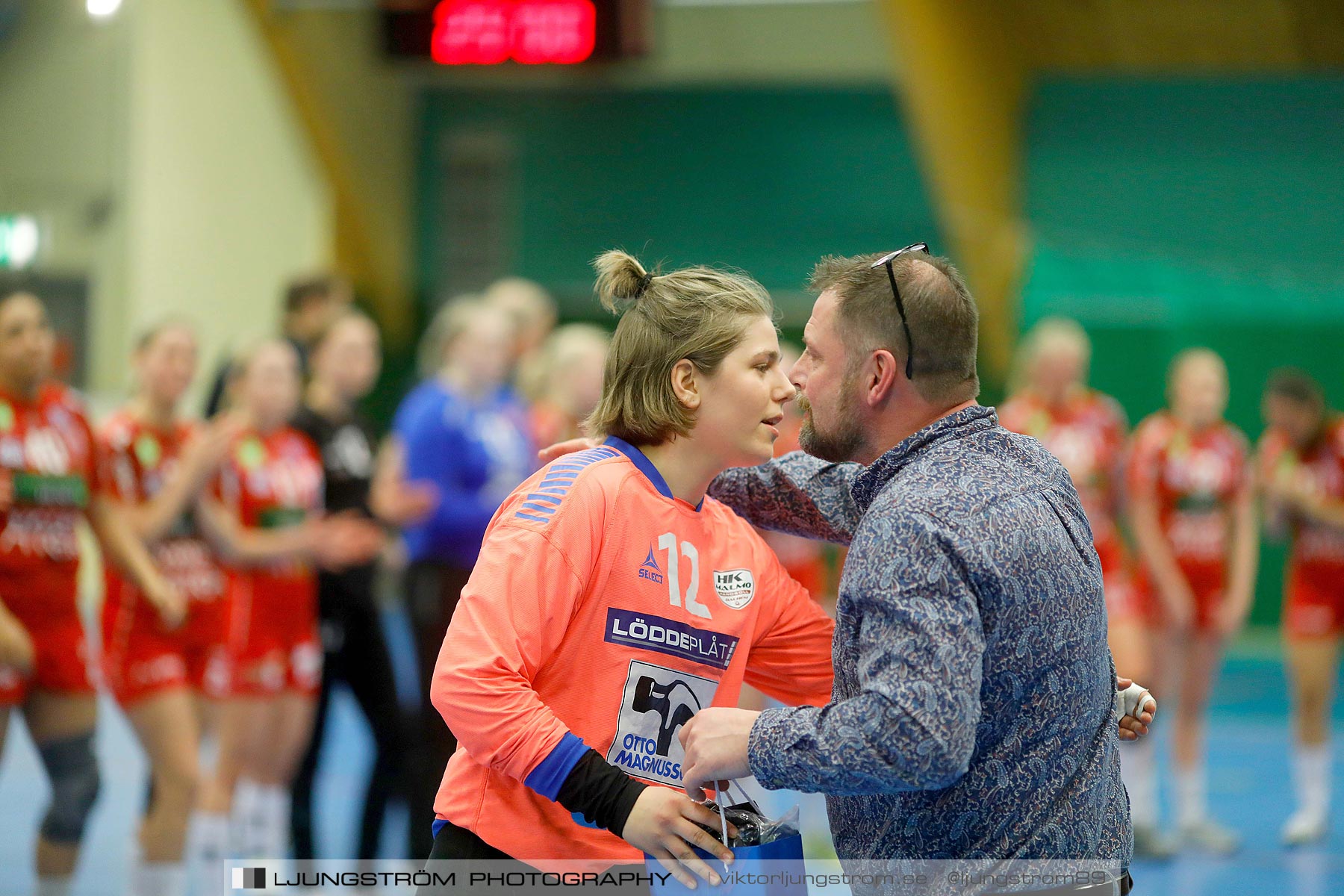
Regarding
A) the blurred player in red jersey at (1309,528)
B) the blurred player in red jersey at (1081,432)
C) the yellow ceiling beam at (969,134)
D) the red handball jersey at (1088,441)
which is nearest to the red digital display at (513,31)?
the yellow ceiling beam at (969,134)

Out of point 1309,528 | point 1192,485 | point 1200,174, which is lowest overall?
point 1309,528

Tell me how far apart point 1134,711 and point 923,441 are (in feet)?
2.14

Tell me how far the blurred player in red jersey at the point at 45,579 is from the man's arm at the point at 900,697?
10.0 feet

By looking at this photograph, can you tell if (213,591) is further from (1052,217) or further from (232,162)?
(1052,217)

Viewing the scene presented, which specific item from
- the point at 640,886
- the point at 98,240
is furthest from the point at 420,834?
the point at 98,240

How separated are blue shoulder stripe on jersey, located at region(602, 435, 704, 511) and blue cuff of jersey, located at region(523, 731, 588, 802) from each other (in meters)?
0.47

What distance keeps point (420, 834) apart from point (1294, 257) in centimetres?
1058

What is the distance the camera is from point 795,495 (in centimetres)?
Answer: 246

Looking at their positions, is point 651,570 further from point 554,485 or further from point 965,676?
point 965,676

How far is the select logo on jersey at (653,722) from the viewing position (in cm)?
208

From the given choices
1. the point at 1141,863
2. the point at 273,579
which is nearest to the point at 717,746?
the point at 273,579

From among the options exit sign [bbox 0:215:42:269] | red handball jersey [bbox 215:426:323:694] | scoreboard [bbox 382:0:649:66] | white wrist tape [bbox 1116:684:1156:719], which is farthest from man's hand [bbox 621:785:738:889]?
scoreboard [bbox 382:0:649:66]

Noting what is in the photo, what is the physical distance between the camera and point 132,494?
493 centimetres

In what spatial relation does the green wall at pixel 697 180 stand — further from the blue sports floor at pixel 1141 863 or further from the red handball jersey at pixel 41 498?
the red handball jersey at pixel 41 498
